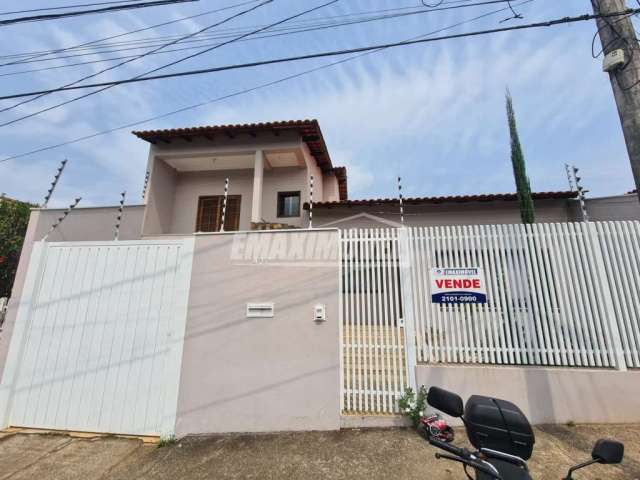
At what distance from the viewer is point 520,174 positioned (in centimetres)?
784

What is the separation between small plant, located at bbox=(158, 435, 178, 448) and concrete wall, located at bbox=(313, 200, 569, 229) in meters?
5.99

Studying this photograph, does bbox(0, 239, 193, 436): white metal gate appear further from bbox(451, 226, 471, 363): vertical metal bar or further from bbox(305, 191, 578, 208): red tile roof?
bbox(305, 191, 578, 208): red tile roof

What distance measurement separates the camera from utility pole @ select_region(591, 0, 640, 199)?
2.60m

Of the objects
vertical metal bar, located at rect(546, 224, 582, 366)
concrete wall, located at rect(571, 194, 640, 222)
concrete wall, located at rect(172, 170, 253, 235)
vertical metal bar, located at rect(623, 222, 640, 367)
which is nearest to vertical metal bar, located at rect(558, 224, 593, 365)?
vertical metal bar, located at rect(546, 224, 582, 366)

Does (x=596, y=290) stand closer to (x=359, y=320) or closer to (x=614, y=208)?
(x=359, y=320)

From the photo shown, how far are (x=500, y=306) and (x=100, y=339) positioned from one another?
566 centimetres

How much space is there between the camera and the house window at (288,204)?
902 cm

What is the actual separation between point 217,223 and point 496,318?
8.07 meters

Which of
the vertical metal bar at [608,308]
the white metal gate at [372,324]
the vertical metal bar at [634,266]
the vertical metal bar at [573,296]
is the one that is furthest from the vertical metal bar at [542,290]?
the white metal gate at [372,324]

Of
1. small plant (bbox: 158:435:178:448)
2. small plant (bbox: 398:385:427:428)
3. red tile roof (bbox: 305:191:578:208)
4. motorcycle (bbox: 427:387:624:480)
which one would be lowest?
small plant (bbox: 158:435:178:448)

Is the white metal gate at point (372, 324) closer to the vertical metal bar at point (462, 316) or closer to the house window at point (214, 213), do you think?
the vertical metal bar at point (462, 316)

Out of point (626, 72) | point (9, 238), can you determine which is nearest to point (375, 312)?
point (626, 72)

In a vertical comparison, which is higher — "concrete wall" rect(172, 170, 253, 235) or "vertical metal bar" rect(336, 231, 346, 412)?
"concrete wall" rect(172, 170, 253, 235)

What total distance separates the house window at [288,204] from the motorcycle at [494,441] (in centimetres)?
771
